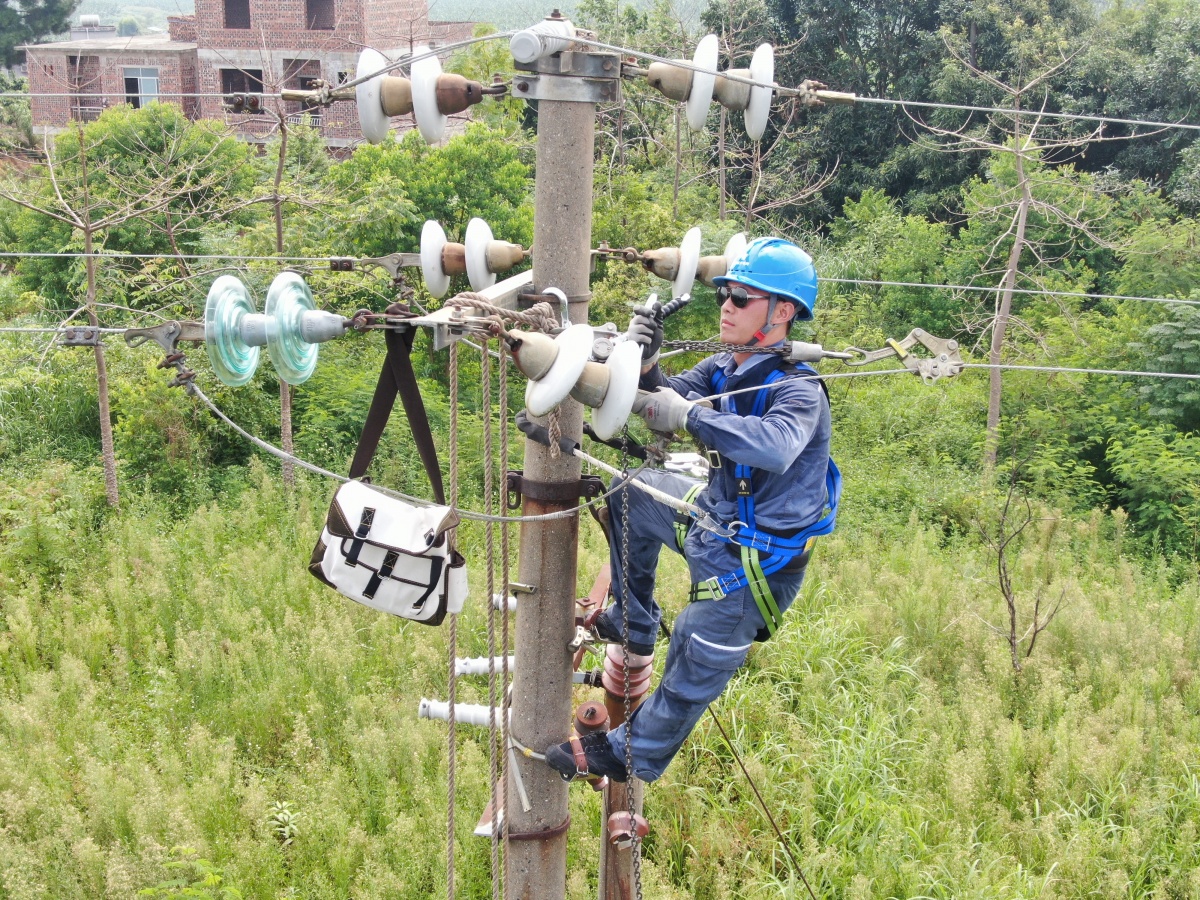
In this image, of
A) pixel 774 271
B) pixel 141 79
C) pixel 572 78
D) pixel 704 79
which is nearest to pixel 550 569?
pixel 774 271

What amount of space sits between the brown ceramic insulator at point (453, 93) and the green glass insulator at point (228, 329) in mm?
825

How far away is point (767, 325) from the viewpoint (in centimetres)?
393

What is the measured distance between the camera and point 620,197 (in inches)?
620

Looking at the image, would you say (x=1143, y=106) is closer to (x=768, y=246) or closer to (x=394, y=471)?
(x=394, y=471)

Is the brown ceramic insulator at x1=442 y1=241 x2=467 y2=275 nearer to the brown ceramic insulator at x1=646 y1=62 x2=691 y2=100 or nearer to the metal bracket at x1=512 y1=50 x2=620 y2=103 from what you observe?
the metal bracket at x1=512 y1=50 x2=620 y2=103

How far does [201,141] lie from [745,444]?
1760cm

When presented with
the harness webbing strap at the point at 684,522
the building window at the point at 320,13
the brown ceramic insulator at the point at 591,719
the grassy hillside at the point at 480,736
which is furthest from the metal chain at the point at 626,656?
the building window at the point at 320,13

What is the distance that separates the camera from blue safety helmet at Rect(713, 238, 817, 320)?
151 inches

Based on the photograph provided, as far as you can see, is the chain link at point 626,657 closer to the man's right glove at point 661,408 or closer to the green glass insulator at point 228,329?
the man's right glove at point 661,408

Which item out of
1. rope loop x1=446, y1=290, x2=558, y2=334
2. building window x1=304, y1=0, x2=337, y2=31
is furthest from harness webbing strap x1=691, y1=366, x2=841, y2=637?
building window x1=304, y1=0, x2=337, y2=31

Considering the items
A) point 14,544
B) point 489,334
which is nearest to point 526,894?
point 489,334

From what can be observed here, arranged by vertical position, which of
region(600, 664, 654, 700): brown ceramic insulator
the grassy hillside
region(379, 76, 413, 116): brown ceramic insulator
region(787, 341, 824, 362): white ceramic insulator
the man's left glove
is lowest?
the grassy hillside

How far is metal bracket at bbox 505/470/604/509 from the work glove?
445 millimetres

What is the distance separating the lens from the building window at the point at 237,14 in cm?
3006
